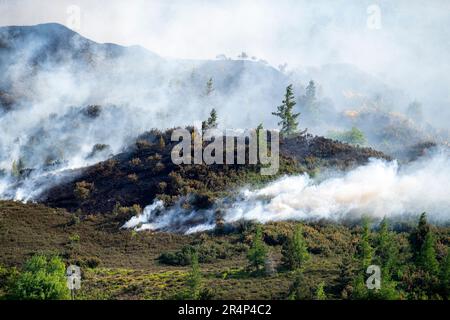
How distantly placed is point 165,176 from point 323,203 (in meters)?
19.6

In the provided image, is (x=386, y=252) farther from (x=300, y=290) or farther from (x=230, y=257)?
(x=230, y=257)

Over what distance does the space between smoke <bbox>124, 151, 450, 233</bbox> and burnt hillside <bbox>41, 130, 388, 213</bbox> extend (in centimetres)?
230

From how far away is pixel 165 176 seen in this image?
6284 cm

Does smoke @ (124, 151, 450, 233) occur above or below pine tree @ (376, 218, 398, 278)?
above

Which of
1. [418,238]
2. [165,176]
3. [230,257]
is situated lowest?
[230,257]

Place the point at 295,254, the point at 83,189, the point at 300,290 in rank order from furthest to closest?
1. the point at 83,189
2. the point at 295,254
3. the point at 300,290

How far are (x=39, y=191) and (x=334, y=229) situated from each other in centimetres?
3852

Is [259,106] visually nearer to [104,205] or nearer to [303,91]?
[303,91]

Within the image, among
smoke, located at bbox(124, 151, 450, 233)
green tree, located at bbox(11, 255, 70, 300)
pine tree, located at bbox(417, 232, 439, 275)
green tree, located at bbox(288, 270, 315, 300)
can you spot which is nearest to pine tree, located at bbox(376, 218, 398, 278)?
pine tree, located at bbox(417, 232, 439, 275)

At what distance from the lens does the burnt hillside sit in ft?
194

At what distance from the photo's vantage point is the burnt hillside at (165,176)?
59.2 metres

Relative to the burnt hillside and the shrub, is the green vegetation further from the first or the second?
the shrub

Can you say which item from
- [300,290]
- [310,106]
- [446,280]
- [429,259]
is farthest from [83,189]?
[310,106]

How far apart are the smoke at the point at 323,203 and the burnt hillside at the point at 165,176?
2300 mm
